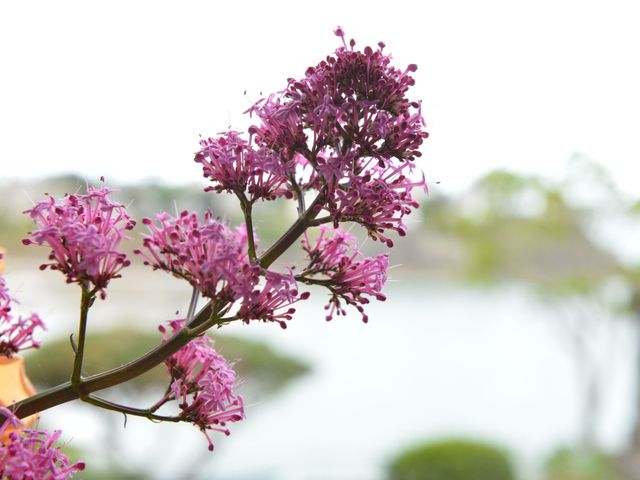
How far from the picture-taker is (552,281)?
4.92 meters

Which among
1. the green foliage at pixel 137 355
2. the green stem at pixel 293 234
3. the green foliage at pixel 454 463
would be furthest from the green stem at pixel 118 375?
the green foliage at pixel 454 463

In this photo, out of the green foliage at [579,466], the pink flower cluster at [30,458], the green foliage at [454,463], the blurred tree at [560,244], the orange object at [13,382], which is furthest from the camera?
the blurred tree at [560,244]

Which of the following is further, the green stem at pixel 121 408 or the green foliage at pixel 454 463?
the green foliage at pixel 454 463

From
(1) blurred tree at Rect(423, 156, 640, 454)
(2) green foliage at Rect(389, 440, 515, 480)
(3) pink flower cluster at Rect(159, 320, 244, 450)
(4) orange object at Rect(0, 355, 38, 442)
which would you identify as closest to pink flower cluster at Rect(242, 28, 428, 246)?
(3) pink flower cluster at Rect(159, 320, 244, 450)

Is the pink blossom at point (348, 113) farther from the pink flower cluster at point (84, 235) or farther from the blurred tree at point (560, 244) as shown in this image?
the blurred tree at point (560, 244)

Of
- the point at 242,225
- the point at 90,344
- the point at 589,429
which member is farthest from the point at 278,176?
the point at 589,429

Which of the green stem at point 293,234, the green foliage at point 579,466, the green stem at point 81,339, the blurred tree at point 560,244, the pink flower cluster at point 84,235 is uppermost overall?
the blurred tree at point 560,244

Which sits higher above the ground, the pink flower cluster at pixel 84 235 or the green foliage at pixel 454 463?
the green foliage at pixel 454 463

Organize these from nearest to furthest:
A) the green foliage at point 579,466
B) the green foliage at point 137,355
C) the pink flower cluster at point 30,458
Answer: the pink flower cluster at point 30,458 → the green foliage at point 137,355 → the green foliage at point 579,466

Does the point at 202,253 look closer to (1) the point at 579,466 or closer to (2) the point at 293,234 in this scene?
(2) the point at 293,234

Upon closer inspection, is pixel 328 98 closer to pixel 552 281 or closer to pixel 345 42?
pixel 345 42

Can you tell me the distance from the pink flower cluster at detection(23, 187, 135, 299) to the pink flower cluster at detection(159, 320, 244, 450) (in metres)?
0.07

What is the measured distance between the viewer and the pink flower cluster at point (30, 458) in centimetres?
37

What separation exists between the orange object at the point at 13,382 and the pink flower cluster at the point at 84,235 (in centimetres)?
13
